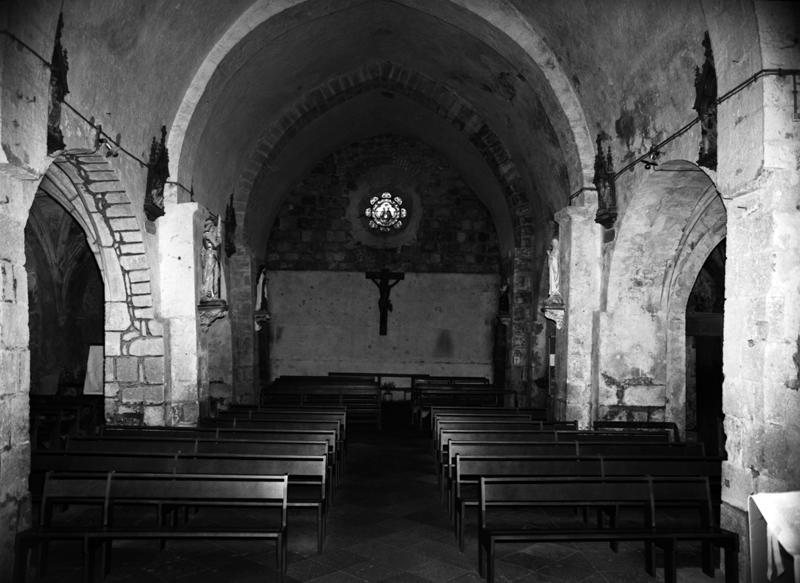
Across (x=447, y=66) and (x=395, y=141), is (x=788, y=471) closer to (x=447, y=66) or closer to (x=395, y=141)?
(x=447, y=66)

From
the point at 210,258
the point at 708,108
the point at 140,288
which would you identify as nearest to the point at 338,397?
the point at 210,258

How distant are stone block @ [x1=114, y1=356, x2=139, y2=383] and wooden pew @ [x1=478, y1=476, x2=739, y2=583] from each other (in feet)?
17.7

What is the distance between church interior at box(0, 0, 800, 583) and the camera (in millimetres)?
5027

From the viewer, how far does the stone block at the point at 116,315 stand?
8734 mm

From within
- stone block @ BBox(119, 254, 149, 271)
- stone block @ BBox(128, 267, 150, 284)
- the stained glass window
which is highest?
the stained glass window

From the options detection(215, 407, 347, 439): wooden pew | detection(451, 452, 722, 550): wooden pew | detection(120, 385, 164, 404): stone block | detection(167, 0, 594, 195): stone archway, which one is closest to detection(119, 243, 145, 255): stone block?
detection(167, 0, 594, 195): stone archway

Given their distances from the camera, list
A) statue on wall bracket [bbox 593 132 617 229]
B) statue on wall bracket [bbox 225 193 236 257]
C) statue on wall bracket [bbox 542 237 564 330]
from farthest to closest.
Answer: statue on wall bracket [bbox 225 193 236 257] < statue on wall bracket [bbox 542 237 564 330] < statue on wall bracket [bbox 593 132 617 229]

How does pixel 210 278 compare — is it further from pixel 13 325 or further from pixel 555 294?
pixel 555 294

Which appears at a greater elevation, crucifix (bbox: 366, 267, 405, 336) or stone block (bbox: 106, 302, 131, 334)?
crucifix (bbox: 366, 267, 405, 336)

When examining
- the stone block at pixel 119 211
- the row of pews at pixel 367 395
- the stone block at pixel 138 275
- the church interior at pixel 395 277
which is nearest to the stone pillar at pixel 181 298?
the church interior at pixel 395 277

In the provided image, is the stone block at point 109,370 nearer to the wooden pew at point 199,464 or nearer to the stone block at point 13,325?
the wooden pew at point 199,464

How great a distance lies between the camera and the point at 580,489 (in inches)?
204

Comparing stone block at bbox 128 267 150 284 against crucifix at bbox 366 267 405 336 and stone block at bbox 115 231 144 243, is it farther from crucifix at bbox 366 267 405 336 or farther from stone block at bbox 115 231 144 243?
crucifix at bbox 366 267 405 336

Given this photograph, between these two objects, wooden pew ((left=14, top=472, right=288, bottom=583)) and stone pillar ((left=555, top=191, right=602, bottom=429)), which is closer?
wooden pew ((left=14, top=472, right=288, bottom=583))
